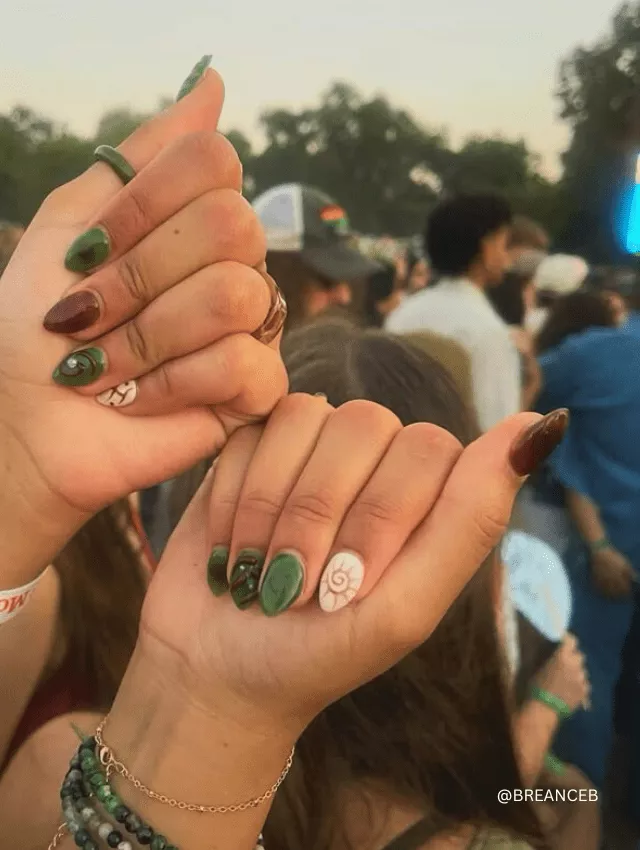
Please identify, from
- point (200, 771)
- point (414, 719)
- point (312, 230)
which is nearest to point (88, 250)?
point (200, 771)

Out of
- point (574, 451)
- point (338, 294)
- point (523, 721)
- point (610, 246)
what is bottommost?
point (523, 721)

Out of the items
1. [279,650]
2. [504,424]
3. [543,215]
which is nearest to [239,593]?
[279,650]

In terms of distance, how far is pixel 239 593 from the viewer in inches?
14.4

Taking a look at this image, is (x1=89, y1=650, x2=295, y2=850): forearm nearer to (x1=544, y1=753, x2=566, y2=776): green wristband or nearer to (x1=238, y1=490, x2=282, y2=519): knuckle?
(x1=238, y1=490, x2=282, y2=519): knuckle

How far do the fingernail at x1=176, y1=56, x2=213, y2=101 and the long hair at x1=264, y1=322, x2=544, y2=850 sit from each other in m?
0.28

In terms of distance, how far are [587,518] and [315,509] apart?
3.20 ft

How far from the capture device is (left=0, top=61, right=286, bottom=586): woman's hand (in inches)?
15.0

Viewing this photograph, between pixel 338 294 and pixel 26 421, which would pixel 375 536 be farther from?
pixel 338 294

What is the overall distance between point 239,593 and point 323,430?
10cm

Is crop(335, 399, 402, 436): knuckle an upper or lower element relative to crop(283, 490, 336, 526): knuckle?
upper

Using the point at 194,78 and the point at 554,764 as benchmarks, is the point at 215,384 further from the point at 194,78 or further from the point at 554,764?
the point at 554,764

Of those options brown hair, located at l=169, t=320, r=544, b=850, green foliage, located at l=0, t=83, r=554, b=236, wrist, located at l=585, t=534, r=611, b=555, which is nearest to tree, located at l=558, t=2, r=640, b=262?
green foliage, located at l=0, t=83, r=554, b=236

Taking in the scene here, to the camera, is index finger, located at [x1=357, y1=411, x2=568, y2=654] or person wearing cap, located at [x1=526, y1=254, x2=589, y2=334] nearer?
index finger, located at [x1=357, y1=411, x2=568, y2=654]

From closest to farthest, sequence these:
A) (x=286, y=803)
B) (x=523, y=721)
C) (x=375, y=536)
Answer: (x=375, y=536) → (x=286, y=803) → (x=523, y=721)
